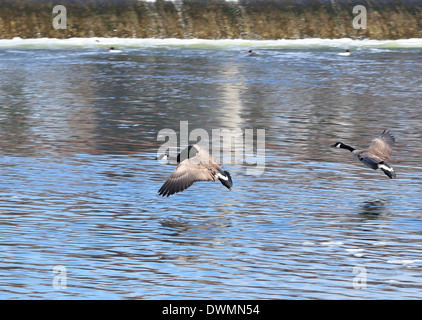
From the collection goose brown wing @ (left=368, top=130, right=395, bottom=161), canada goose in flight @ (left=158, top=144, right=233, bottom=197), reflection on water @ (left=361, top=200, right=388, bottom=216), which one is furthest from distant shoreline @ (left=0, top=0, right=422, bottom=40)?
reflection on water @ (left=361, top=200, right=388, bottom=216)

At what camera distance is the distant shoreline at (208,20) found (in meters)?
62.9

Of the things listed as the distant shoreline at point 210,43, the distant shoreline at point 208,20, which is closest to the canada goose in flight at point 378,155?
the distant shoreline at point 210,43

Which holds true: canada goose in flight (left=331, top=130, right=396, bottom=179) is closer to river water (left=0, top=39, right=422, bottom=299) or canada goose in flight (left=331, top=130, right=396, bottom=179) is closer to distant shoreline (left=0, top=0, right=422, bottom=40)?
river water (left=0, top=39, right=422, bottom=299)

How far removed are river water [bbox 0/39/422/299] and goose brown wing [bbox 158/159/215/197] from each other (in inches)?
20.0

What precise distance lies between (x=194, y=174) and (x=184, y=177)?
210 mm

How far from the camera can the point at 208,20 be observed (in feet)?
214

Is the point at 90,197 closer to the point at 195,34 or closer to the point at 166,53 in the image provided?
the point at 166,53

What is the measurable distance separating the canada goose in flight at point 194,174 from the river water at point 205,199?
548mm

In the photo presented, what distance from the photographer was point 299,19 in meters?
66.0

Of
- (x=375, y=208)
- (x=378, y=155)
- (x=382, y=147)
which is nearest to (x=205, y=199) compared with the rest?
(x=375, y=208)

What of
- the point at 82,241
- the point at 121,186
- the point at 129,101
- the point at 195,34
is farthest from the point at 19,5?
the point at 82,241

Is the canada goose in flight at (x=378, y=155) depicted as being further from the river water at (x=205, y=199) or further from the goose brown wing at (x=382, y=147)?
the river water at (x=205, y=199)

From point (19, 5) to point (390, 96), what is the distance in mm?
35108

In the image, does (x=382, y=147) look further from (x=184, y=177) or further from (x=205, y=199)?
(x=184, y=177)
